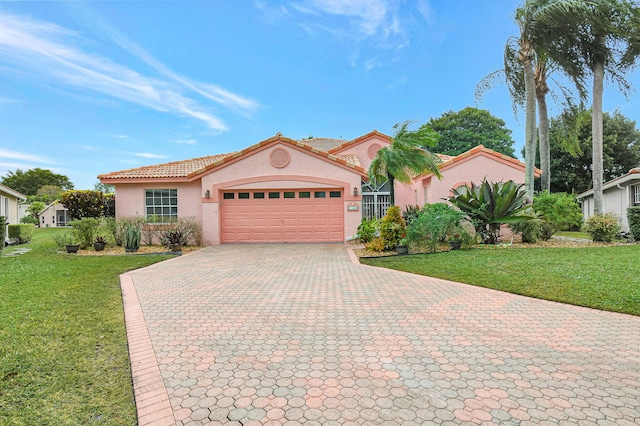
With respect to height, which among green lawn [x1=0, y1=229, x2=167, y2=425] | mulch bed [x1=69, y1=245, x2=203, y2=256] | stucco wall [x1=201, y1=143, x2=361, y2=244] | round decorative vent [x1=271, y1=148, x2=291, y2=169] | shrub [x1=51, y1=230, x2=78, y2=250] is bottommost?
green lawn [x1=0, y1=229, x2=167, y2=425]

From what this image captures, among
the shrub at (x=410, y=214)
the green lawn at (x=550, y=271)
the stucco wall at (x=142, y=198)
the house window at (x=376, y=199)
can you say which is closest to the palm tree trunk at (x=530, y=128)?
the green lawn at (x=550, y=271)

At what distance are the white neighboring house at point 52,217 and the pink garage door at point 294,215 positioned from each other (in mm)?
28965

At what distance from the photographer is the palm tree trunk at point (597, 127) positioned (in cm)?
1559

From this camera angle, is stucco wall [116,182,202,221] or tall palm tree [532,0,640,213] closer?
tall palm tree [532,0,640,213]

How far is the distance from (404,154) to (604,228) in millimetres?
8455

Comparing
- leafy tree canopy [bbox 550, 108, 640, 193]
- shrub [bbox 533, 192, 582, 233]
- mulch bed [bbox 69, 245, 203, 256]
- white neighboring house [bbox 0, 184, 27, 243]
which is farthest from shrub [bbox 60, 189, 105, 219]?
leafy tree canopy [bbox 550, 108, 640, 193]

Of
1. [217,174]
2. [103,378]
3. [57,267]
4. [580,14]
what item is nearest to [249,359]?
[103,378]

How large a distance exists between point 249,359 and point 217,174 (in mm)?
13787

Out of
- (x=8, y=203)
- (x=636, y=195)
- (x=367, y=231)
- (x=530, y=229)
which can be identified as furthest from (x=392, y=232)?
(x=8, y=203)

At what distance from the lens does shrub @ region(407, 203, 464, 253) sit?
12.1m

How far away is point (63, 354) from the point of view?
13.4 ft

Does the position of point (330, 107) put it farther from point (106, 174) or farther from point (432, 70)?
point (106, 174)

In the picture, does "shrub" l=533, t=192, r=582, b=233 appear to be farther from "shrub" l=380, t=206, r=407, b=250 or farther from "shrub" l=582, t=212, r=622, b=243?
"shrub" l=380, t=206, r=407, b=250

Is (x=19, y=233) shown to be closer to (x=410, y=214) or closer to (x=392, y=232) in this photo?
(x=392, y=232)
